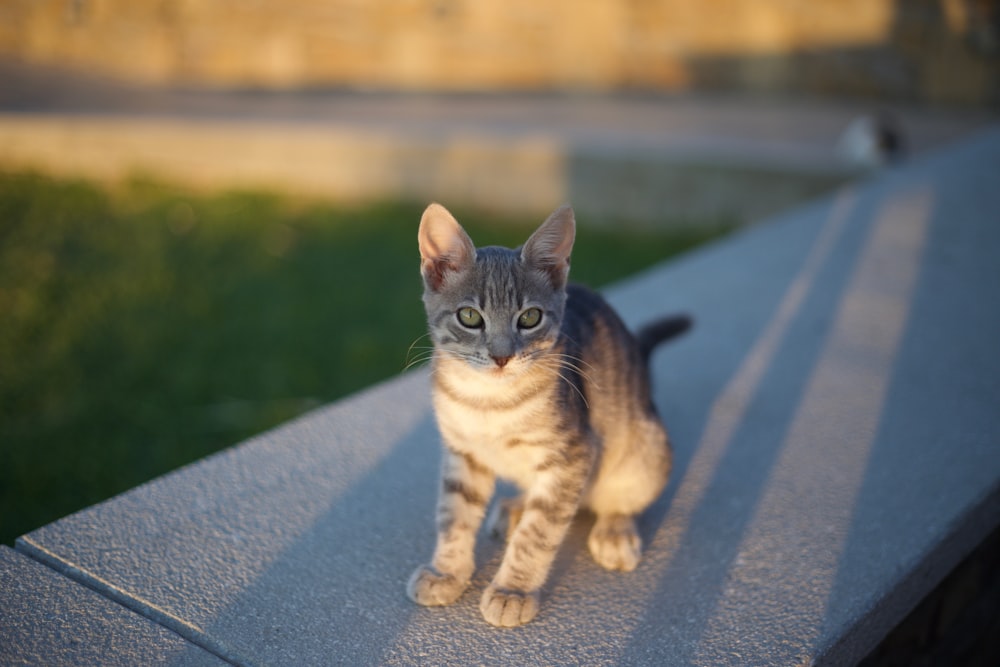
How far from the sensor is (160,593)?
216 centimetres

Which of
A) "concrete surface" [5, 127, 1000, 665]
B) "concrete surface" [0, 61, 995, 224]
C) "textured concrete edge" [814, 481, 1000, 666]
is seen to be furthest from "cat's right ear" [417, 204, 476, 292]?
"concrete surface" [0, 61, 995, 224]

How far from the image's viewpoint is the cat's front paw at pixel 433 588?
217cm

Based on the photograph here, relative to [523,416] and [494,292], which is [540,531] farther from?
[494,292]

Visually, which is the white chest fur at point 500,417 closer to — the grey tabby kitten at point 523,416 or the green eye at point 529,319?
the grey tabby kitten at point 523,416

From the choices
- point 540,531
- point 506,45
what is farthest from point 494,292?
point 506,45

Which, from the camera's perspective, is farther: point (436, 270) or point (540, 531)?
point (436, 270)

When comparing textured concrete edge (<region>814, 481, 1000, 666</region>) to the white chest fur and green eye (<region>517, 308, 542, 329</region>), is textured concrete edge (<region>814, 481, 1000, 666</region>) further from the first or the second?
green eye (<region>517, 308, 542, 329</region>)

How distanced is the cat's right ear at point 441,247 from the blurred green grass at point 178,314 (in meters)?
2.20

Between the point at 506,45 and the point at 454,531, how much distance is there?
8.67 meters

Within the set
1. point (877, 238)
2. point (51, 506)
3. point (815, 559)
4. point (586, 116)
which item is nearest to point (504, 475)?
point (815, 559)

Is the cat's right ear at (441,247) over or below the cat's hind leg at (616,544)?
over

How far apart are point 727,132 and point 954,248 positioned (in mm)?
3548

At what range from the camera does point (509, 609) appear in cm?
211

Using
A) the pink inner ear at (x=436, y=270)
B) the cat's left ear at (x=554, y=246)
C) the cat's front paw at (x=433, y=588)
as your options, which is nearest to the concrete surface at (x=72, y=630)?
the cat's front paw at (x=433, y=588)
